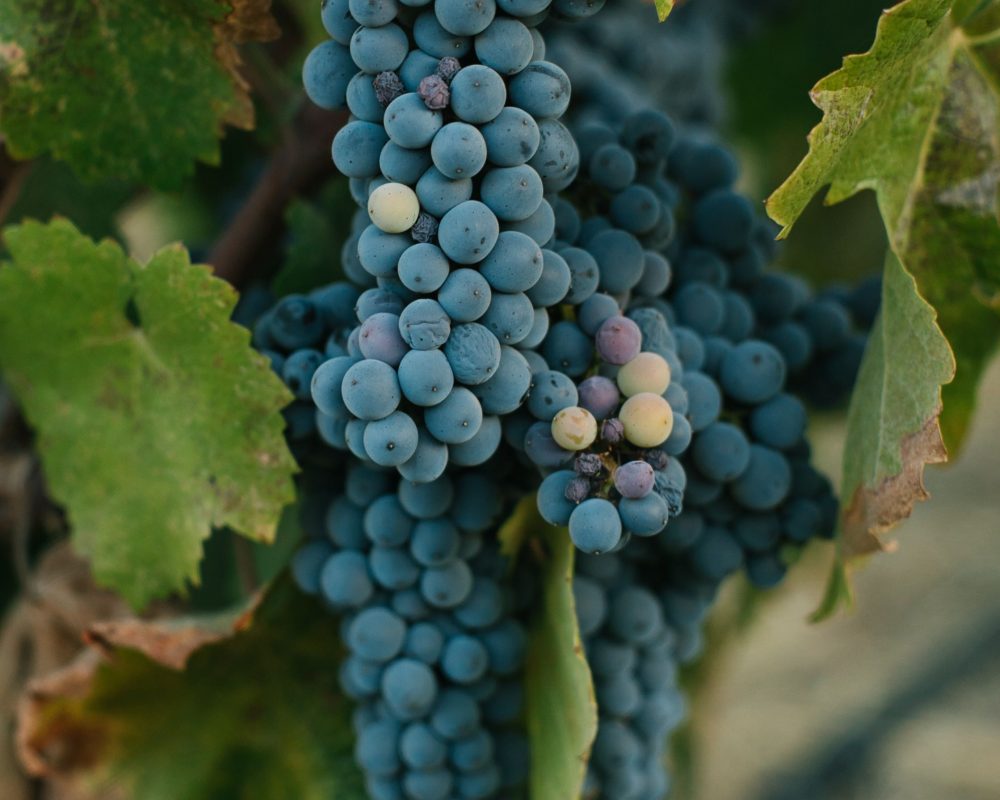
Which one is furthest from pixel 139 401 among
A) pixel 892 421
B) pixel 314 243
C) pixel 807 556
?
pixel 807 556

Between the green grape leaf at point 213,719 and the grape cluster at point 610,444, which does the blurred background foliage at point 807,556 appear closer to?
the green grape leaf at point 213,719

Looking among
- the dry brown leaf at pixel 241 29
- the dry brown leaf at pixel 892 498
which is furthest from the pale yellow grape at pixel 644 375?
the dry brown leaf at pixel 241 29

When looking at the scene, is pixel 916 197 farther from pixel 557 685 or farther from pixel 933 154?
pixel 557 685

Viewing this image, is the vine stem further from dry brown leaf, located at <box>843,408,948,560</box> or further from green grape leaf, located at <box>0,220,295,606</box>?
dry brown leaf, located at <box>843,408,948,560</box>

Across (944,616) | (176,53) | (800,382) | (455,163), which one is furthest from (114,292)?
(944,616)

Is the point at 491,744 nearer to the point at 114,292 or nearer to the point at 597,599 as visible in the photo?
the point at 597,599

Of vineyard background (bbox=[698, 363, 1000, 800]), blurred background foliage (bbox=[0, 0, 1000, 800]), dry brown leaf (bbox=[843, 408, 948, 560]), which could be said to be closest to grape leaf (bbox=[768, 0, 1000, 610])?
dry brown leaf (bbox=[843, 408, 948, 560])
